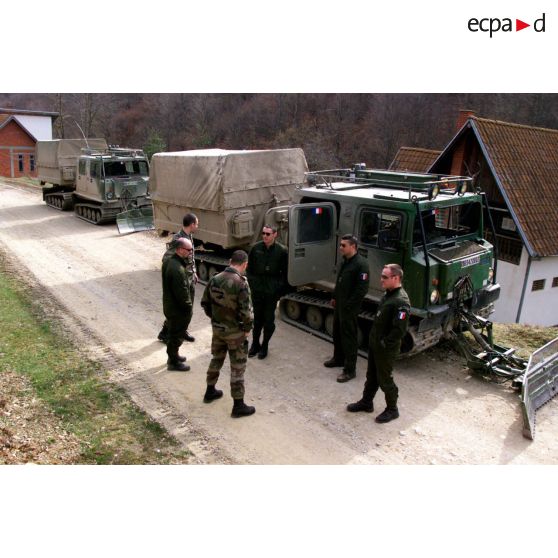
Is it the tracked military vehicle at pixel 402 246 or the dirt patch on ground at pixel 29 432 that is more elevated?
the tracked military vehicle at pixel 402 246

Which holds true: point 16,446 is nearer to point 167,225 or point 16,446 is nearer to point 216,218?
point 216,218

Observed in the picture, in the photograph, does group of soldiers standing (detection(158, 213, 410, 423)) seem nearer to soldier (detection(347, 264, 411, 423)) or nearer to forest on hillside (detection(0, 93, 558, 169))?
soldier (detection(347, 264, 411, 423))

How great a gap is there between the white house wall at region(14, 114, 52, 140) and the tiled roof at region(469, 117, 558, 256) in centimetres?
3535

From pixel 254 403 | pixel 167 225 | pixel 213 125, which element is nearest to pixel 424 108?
pixel 213 125

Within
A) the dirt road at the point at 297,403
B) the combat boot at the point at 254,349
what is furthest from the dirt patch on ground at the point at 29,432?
the combat boot at the point at 254,349

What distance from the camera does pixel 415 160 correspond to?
62.7 ft

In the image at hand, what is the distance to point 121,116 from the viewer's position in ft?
156

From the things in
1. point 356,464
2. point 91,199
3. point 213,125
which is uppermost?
point 213,125

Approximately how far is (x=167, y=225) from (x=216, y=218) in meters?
2.22

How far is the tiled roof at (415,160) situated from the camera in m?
18.7

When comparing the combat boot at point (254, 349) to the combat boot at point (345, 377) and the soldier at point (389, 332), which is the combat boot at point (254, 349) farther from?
the soldier at point (389, 332)

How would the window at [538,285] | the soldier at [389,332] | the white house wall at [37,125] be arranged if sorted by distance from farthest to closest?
the white house wall at [37,125] → the window at [538,285] → the soldier at [389,332]

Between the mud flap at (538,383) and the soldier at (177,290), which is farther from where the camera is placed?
the soldier at (177,290)

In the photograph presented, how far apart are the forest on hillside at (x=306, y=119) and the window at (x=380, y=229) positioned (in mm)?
23308
